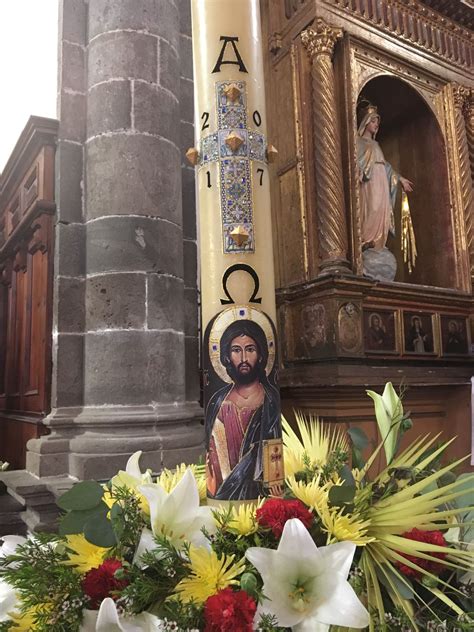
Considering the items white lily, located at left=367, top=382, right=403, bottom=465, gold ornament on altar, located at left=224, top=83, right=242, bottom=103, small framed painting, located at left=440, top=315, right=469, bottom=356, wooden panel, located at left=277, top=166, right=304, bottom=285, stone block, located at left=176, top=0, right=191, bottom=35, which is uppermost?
stone block, located at left=176, top=0, right=191, bottom=35

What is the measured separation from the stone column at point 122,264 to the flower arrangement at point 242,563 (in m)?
2.03

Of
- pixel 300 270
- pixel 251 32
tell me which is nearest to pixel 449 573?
pixel 251 32

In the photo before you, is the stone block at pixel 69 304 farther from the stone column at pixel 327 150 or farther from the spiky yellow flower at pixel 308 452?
the spiky yellow flower at pixel 308 452

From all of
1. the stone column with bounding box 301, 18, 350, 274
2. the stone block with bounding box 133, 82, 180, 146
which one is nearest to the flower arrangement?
the stone block with bounding box 133, 82, 180, 146

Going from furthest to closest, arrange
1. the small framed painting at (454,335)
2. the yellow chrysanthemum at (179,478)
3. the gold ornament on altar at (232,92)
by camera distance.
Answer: the small framed painting at (454,335) → the gold ornament on altar at (232,92) → the yellow chrysanthemum at (179,478)

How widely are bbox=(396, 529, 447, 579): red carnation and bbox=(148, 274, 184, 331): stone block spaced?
7.83ft

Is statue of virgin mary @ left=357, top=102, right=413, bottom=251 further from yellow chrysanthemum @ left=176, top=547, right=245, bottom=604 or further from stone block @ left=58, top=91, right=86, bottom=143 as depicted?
yellow chrysanthemum @ left=176, top=547, right=245, bottom=604

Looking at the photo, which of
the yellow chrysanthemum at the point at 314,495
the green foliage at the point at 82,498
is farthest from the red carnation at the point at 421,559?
the green foliage at the point at 82,498

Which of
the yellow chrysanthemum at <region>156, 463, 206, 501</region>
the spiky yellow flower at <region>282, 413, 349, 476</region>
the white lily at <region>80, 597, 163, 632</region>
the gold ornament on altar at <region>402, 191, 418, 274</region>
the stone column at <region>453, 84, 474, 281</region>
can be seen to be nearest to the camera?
the white lily at <region>80, 597, 163, 632</region>

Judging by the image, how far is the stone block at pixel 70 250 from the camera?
3.35 metres

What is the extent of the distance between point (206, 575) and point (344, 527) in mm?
213

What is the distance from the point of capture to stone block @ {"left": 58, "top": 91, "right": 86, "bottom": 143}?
3459mm

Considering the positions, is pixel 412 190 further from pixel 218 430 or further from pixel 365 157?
pixel 218 430

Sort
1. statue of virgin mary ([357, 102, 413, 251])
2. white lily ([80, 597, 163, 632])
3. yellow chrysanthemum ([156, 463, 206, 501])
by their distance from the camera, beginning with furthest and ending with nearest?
1. statue of virgin mary ([357, 102, 413, 251])
2. yellow chrysanthemum ([156, 463, 206, 501])
3. white lily ([80, 597, 163, 632])
